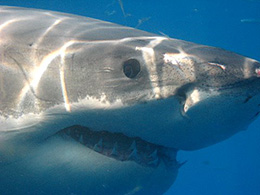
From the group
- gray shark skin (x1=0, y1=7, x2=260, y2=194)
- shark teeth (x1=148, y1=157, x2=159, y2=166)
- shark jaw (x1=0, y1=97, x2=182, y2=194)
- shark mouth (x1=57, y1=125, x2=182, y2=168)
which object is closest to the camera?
gray shark skin (x1=0, y1=7, x2=260, y2=194)

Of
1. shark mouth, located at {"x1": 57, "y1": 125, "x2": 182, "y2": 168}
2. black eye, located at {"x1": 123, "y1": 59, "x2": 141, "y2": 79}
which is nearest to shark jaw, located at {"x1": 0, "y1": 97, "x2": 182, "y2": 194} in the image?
shark mouth, located at {"x1": 57, "y1": 125, "x2": 182, "y2": 168}

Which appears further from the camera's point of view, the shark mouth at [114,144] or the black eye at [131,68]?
the shark mouth at [114,144]

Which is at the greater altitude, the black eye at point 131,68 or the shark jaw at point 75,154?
the black eye at point 131,68

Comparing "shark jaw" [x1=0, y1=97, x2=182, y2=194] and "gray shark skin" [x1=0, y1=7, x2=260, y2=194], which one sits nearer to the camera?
"gray shark skin" [x1=0, y1=7, x2=260, y2=194]

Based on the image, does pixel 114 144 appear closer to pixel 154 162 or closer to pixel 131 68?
pixel 154 162

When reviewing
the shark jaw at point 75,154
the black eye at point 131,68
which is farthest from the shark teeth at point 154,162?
the black eye at point 131,68

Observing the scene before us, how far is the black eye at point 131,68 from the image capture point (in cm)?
159

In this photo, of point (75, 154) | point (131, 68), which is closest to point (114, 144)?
point (75, 154)

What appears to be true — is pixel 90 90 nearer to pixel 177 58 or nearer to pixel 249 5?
pixel 177 58

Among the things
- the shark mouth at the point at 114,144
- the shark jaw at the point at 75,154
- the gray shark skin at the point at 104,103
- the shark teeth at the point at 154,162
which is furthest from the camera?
the shark teeth at the point at 154,162

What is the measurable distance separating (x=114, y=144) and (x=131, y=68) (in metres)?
0.51

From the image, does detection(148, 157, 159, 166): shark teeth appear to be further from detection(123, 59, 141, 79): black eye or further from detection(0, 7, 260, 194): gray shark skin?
detection(123, 59, 141, 79): black eye

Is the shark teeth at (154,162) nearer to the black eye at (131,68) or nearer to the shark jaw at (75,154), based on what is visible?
the shark jaw at (75,154)

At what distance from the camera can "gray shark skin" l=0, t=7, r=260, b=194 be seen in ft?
4.97
